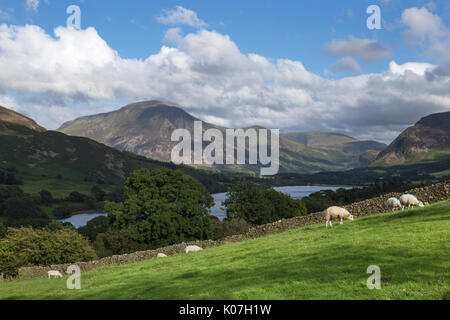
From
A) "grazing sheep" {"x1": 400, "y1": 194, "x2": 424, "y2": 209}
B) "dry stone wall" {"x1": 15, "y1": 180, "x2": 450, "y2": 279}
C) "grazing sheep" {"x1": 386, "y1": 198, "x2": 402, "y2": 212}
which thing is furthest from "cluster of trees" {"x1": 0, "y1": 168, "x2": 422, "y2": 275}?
"grazing sheep" {"x1": 400, "y1": 194, "x2": 424, "y2": 209}

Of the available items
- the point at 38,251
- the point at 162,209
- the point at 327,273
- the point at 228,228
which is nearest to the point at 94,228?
the point at 228,228

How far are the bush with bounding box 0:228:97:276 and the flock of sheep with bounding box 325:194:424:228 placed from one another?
37137 millimetres

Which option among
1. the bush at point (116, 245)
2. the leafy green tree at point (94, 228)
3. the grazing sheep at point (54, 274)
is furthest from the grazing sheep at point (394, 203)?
the leafy green tree at point (94, 228)

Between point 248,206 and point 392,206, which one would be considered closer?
point 392,206

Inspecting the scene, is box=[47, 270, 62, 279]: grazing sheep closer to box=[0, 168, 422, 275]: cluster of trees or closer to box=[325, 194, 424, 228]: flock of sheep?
box=[0, 168, 422, 275]: cluster of trees

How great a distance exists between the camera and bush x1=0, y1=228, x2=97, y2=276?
4503 centimetres

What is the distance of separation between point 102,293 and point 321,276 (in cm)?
1055

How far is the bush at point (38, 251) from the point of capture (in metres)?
45.0

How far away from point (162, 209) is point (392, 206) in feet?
128

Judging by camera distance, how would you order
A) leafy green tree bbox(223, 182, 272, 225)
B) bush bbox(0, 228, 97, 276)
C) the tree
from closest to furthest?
bush bbox(0, 228, 97, 276) → the tree → leafy green tree bbox(223, 182, 272, 225)

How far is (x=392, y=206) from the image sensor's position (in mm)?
31219

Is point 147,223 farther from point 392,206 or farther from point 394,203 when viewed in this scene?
point 394,203
